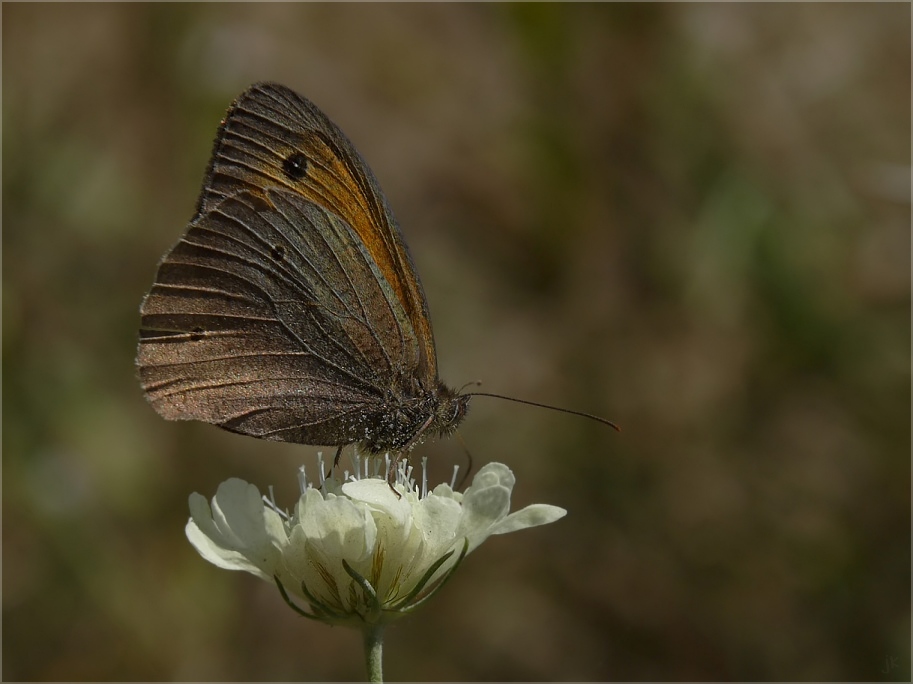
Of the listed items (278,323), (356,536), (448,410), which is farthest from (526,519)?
(278,323)

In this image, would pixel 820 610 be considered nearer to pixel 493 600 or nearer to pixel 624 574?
pixel 624 574

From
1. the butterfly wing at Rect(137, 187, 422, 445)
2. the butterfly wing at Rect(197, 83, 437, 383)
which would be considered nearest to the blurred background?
the butterfly wing at Rect(137, 187, 422, 445)

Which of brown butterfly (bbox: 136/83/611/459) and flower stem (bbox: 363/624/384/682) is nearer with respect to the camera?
flower stem (bbox: 363/624/384/682)

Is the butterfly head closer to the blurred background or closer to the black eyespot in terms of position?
the black eyespot

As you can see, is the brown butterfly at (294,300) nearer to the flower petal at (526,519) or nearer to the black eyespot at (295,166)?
the black eyespot at (295,166)

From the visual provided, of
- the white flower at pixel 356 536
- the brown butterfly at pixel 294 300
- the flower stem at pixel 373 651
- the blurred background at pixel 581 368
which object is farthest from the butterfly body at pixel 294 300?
the blurred background at pixel 581 368

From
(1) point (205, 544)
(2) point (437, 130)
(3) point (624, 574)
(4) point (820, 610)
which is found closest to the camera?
(1) point (205, 544)

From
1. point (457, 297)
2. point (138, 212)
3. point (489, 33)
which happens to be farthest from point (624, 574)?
point (489, 33)
